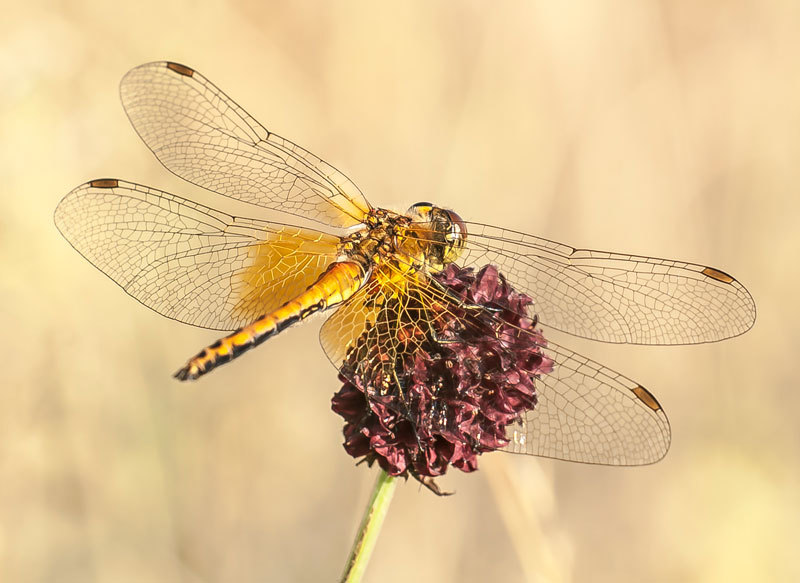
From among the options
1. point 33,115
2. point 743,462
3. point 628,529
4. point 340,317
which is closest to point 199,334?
point 33,115

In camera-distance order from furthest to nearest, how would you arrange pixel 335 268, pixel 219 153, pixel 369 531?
pixel 219 153
pixel 335 268
pixel 369 531

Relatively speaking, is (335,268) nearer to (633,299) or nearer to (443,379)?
(443,379)

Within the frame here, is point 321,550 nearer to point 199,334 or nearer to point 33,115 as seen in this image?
point 199,334

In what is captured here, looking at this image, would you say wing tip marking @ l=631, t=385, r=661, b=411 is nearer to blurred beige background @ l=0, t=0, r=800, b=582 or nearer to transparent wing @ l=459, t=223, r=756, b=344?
transparent wing @ l=459, t=223, r=756, b=344

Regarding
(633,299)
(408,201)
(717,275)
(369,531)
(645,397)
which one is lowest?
(369,531)

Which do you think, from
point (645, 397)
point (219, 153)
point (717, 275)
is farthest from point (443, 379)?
point (219, 153)

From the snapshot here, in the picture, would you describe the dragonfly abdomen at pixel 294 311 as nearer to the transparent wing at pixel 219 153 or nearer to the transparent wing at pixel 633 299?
the transparent wing at pixel 219 153

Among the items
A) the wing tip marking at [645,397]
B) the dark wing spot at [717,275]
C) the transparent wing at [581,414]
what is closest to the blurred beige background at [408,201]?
the transparent wing at [581,414]

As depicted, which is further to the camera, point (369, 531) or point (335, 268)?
point (335, 268)
